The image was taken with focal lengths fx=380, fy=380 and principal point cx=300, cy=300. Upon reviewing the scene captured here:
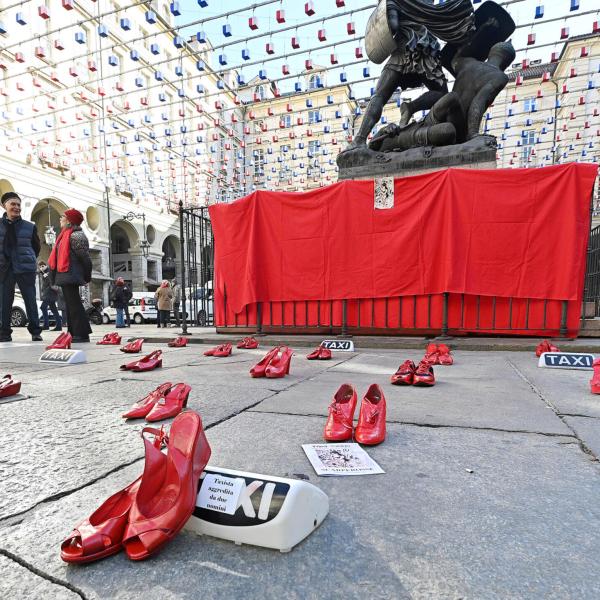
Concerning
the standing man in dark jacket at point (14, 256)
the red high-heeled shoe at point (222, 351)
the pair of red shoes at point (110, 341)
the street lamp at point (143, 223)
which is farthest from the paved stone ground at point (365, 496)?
the street lamp at point (143, 223)

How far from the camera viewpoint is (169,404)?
210 cm

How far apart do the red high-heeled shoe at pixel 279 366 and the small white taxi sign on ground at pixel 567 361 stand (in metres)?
2.37

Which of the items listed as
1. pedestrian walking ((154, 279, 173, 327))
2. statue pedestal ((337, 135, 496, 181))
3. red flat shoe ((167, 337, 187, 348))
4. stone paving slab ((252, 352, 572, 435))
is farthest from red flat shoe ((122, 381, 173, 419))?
pedestrian walking ((154, 279, 173, 327))

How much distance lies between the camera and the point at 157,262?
30.5 m

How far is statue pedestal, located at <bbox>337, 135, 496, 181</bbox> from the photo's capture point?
18.7 ft

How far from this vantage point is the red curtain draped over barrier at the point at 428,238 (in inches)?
192

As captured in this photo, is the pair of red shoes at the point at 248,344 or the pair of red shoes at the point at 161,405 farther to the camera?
the pair of red shoes at the point at 248,344

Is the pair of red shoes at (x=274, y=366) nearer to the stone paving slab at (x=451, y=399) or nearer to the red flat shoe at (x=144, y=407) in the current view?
the stone paving slab at (x=451, y=399)

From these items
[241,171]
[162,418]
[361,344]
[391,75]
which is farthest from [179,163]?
[162,418]

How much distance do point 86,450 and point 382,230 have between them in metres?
4.62

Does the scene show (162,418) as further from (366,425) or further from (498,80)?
(498,80)

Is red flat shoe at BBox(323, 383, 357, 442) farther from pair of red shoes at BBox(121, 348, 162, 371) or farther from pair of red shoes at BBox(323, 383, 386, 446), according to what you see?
pair of red shoes at BBox(121, 348, 162, 371)

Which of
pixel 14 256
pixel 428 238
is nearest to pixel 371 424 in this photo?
pixel 428 238

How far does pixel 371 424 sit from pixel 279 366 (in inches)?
61.9
